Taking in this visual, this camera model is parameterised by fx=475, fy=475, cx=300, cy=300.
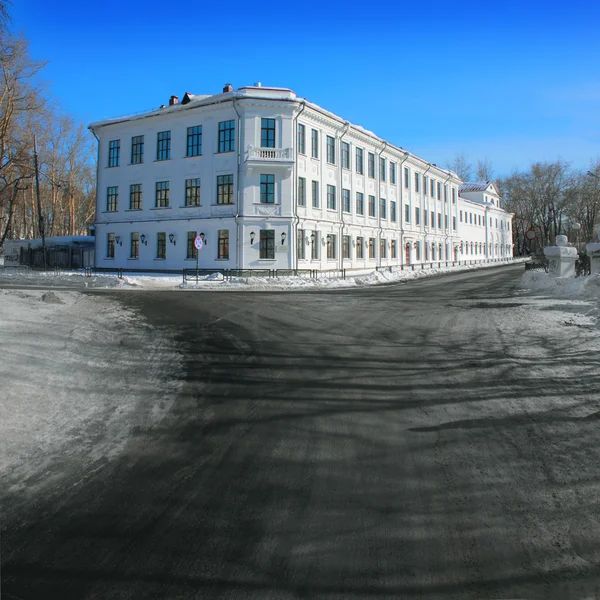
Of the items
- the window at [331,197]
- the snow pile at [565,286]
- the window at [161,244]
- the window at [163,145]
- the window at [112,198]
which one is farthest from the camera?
the window at [112,198]

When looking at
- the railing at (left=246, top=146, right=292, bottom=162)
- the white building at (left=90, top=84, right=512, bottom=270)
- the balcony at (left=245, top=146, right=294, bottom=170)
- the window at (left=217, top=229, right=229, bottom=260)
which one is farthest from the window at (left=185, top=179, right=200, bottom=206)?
the railing at (left=246, top=146, right=292, bottom=162)

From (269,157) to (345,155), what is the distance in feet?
31.6

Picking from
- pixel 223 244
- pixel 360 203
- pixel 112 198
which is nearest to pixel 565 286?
pixel 223 244

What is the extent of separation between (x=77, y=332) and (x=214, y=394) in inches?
195

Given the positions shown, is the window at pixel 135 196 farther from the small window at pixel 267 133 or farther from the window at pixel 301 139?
the window at pixel 301 139

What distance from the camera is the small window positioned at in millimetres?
34594

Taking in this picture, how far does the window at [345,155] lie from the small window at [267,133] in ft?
27.7

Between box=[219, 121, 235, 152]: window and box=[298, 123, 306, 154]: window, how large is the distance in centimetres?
493

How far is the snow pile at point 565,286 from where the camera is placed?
14945 millimetres

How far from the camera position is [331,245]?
129ft

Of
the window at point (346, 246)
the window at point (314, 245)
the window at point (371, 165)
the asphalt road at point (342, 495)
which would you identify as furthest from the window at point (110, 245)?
the asphalt road at point (342, 495)

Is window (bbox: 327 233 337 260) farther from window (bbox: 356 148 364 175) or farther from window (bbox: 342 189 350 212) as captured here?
window (bbox: 356 148 364 175)

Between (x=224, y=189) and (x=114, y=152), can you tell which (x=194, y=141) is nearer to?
(x=224, y=189)

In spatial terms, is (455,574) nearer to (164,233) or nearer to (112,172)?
(164,233)
